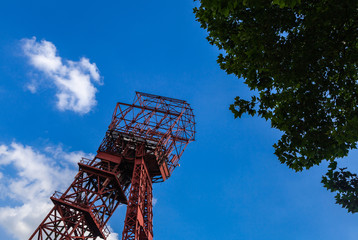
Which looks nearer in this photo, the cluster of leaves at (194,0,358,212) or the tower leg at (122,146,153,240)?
the cluster of leaves at (194,0,358,212)

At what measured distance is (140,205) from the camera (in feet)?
92.6

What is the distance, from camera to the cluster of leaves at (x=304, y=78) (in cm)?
836

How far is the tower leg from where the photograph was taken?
26078mm

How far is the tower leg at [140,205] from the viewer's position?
85.6 ft

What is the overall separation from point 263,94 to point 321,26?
3.01 m

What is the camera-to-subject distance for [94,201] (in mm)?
27375

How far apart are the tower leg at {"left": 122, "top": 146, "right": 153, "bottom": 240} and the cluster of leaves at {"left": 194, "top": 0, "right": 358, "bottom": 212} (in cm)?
1980

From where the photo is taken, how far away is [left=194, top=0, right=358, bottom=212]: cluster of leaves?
836 centimetres

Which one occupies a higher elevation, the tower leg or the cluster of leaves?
the tower leg

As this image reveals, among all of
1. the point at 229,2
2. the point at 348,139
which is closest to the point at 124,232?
the point at 348,139

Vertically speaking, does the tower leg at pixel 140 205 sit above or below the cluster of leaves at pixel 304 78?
above

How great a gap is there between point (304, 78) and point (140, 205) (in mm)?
22658

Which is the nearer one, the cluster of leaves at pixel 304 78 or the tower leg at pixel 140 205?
the cluster of leaves at pixel 304 78

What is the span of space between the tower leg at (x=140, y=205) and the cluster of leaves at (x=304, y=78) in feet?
65.0
